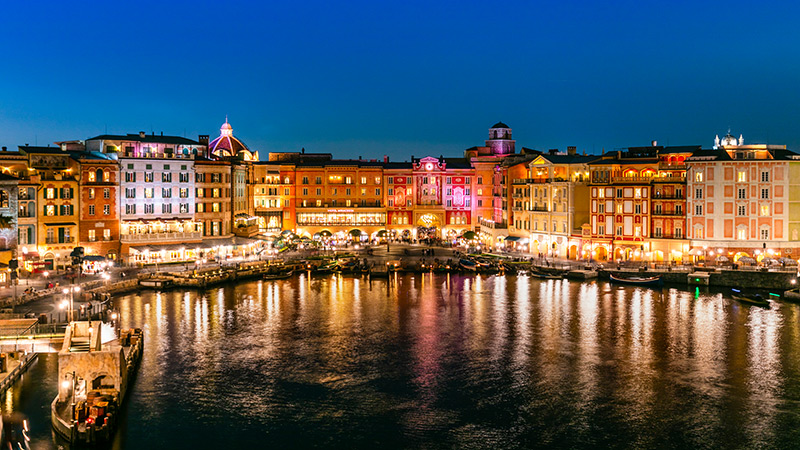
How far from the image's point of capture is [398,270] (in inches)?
2790

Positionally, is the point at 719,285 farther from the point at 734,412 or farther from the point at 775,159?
the point at 734,412

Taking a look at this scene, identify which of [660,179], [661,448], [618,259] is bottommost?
[661,448]

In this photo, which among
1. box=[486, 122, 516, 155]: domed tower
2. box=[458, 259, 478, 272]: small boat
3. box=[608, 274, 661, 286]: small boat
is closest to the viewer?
box=[608, 274, 661, 286]: small boat

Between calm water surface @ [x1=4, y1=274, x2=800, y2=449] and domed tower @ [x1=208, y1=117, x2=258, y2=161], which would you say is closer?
calm water surface @ [x1=4, y1=274, x2=800, y2=449]

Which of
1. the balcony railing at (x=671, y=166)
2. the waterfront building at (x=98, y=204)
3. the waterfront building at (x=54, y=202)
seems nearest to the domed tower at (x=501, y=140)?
the balcony railing at (x=671, y=166)

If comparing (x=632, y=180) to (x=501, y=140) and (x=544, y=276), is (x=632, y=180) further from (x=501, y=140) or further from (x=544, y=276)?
(x=501, y=140)

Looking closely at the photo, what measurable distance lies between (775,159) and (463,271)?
3017cm

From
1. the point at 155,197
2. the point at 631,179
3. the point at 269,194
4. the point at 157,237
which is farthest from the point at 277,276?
the point at 631,179

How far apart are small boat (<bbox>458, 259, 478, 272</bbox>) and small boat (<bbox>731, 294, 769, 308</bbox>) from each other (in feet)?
78.5

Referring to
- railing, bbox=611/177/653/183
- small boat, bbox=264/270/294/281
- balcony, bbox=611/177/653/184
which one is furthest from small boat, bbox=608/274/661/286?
small boat, bbox=264/270/294/281

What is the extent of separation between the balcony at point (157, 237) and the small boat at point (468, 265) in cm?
2636

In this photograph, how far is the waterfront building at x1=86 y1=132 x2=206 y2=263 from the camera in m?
67.1

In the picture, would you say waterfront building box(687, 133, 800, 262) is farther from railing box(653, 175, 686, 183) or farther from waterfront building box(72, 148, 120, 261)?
waterfront building box(72, 148, 120, 261)

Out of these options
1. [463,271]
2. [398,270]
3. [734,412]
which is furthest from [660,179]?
[734,412]
